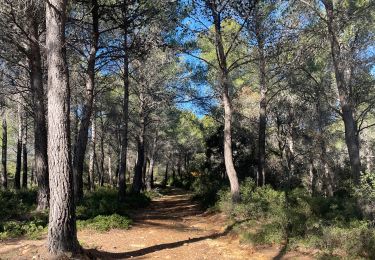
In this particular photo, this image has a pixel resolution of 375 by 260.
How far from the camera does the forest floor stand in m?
7.75

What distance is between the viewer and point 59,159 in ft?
22.3

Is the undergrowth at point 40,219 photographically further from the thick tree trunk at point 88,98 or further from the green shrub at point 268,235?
the green shrub at point 268,235

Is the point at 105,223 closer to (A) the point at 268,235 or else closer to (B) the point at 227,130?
(A) the point at 268,235

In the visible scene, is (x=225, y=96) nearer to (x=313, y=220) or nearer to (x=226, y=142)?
(x=226, y=142)

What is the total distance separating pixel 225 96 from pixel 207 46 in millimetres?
6324

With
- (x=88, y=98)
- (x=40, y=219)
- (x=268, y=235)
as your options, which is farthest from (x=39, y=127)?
(x=268, y=235)

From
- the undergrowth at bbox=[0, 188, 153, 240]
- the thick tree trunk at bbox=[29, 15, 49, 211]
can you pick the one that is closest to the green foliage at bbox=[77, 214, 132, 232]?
the undergrowth at bbox=[0, 188, 153, 240]

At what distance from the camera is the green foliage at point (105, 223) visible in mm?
10445

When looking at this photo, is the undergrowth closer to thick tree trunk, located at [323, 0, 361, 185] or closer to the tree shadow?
the tree shadow

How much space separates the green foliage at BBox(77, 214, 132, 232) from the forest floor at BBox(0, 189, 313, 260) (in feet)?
0.75

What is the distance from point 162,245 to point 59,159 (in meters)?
3.62

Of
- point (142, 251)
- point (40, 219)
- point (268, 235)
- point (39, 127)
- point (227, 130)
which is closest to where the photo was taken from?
point (142, 251)

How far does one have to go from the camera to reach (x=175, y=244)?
30.3ft

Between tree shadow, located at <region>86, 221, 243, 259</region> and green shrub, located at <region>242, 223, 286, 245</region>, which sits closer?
tree shadow, located at <region>86, 221, 243, 259</region>
